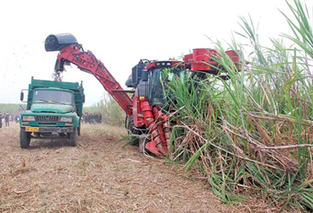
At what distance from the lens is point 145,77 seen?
6.57m

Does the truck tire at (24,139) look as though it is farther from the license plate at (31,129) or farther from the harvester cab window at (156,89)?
the harvester cab window at (156,89)

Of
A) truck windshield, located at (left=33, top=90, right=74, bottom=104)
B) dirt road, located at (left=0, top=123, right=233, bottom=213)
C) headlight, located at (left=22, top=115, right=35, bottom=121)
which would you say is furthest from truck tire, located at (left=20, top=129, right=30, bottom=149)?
dirt road, located at (left=0, top=123, right=233, bottom=213)

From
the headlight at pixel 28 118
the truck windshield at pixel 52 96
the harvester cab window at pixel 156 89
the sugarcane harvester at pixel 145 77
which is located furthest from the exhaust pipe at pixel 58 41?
the harvester cab window at pixel 156 89

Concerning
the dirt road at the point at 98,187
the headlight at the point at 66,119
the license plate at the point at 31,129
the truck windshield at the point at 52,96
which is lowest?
the dirt road at the point at 98,187

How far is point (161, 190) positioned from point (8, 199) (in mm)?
1924

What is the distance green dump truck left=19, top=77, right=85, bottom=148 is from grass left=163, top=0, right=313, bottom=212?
4.46 metres

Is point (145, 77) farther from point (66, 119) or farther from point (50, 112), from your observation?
point (50, 112)

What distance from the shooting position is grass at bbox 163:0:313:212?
2.68 metres

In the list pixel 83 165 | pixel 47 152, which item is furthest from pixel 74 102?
pixel 83 165

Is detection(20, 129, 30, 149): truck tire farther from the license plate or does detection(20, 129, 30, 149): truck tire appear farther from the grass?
the grass

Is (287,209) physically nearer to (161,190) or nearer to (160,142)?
(161,190)

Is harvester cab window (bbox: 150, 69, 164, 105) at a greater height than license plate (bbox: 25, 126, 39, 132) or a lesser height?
greater

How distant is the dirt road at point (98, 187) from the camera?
309 cm

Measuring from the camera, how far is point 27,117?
699 cm
